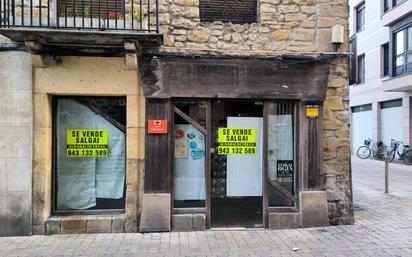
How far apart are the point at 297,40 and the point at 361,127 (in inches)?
760

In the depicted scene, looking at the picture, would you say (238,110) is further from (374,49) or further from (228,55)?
(374,49)

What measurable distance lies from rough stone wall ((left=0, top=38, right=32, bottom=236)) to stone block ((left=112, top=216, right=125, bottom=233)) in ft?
4.41

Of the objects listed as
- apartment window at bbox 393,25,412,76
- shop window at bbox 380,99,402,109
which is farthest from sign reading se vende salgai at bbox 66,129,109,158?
shop window at bbox 380,99,402,109

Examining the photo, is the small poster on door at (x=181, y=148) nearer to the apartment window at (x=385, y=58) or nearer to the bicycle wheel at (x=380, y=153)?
the bicycle wheel at (x=380, y=153)

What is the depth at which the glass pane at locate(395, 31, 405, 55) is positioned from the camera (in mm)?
18166

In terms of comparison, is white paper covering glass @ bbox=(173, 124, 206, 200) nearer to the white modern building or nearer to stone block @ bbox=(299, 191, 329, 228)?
stone block @ bbox=(299, 191, 329, 228)

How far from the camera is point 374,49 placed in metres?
22.0

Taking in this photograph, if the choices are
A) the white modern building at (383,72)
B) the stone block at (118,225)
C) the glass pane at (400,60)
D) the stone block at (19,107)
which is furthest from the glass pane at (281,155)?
the glass pane at (400,60)

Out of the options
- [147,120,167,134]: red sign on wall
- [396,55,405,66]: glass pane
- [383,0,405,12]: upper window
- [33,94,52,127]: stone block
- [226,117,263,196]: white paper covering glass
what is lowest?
[226,117,263,196]: white paper covering glass

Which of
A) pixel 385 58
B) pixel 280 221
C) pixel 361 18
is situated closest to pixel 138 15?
pixel 280 221

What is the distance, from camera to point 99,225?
Answer: 20.6ft

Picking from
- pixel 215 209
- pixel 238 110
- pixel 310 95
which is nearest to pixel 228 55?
pixel 238 110

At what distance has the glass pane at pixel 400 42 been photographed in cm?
1817

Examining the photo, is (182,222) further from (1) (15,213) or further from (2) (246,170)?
(1) (15,213)
